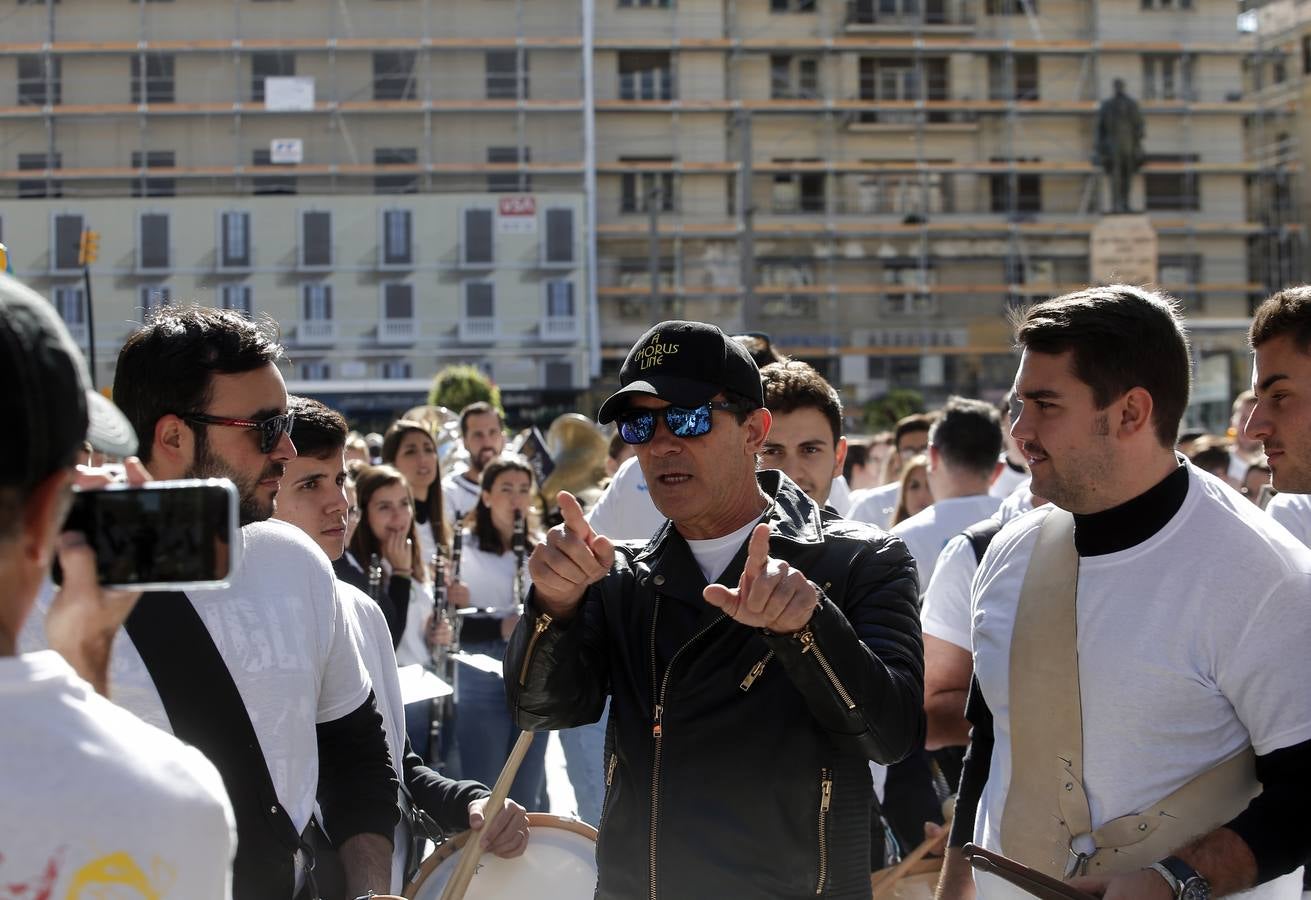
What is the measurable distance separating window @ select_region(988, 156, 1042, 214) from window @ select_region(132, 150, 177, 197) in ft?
99.4

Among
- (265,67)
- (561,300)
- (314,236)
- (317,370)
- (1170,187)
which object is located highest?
(265,67)

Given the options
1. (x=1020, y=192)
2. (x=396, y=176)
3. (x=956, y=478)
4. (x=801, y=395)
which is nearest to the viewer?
(x=801, y=395)

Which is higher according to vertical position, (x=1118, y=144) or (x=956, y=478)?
(x=1118, y=144)

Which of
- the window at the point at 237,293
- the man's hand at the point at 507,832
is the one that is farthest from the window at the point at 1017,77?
the man's hand at the point at 507,832

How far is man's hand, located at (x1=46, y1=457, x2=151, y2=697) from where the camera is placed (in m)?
1.45

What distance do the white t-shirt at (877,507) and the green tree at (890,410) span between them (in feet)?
114

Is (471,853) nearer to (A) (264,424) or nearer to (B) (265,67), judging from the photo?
(A) (264,424)

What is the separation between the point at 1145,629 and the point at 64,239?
54677 mm

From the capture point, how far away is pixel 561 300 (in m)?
52.5

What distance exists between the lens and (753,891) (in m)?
2.56

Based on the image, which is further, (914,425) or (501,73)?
(501,73)

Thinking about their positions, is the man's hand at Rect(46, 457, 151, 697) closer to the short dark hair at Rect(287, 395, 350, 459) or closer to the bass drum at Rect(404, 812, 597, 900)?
the bass drum at Rect(404, 812, 597, 900)

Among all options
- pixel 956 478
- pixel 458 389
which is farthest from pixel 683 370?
pixel 458 389

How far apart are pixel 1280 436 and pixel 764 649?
1312 millimetres
